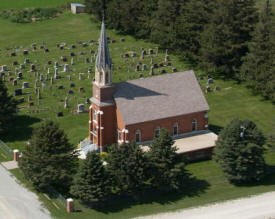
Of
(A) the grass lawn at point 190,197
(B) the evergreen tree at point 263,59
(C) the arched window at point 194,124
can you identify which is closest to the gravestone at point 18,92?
(A) the grass lawn at point 190,197

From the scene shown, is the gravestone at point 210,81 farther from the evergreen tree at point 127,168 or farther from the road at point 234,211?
the evergreen tree at point 127,168

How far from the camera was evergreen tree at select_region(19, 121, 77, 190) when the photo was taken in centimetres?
5412

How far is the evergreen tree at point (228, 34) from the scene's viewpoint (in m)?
81.6

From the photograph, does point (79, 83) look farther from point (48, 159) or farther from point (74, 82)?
point (48, 159)

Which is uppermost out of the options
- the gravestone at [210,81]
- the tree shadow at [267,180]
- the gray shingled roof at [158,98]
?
the gray shingled roof at [158,98]

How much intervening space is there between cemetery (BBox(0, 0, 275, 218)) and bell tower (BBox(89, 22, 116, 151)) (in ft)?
16.1

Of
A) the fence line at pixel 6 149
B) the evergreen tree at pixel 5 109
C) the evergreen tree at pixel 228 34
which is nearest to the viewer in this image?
the fence line at pixel 6 149

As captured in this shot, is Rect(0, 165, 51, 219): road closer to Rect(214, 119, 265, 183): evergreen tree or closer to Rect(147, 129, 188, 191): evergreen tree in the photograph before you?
Rect(147, 129, 188, 191): evergreen tree

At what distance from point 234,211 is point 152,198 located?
7246 millimetres

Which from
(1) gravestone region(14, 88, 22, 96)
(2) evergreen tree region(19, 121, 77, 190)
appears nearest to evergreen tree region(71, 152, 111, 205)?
(2) evergreen tree region(19, 121, 77, 190)

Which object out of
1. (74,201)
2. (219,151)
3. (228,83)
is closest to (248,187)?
(219,151)

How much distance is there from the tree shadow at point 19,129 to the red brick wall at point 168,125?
1296 cm

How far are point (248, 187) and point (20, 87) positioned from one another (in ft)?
120

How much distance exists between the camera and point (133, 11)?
99.4 meters
